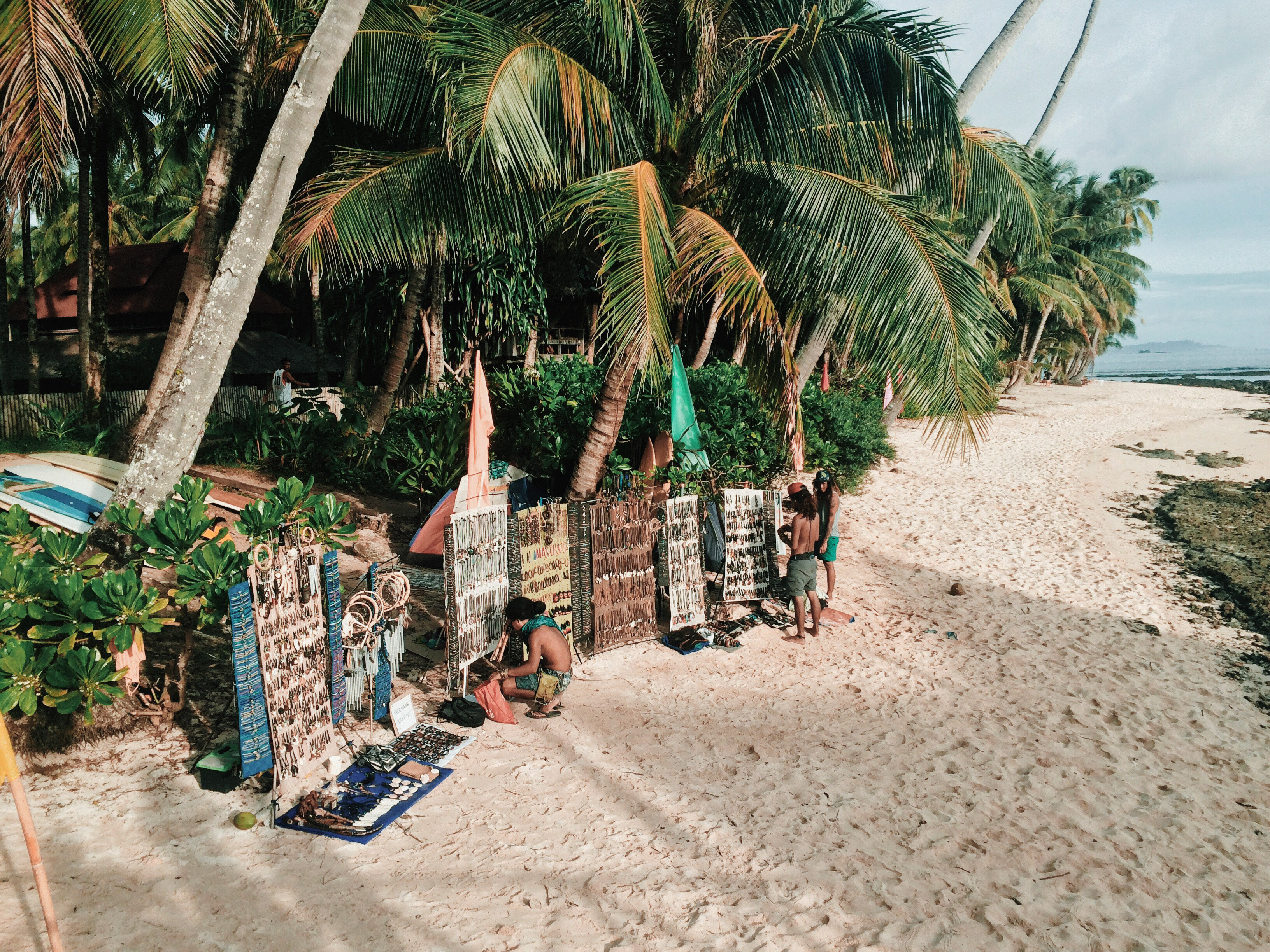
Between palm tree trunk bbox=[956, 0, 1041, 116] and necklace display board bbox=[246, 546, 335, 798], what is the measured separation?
361 inches

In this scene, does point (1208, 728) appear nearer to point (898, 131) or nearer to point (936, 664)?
point (936, 664)

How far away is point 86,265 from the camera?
510 inches

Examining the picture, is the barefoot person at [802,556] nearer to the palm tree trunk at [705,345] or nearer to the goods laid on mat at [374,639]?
the palm tree trunk at [705,345]

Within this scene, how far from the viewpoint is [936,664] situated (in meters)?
7.36

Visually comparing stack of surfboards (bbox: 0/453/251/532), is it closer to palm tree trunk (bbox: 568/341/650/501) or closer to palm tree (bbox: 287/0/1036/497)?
palm tree (bbox: 287/0/1036/497)

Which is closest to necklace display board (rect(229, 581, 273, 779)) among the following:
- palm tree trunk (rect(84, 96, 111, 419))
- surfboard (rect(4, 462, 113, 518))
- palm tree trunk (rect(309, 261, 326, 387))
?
surfboard (rect(4, 462, 113, 518))

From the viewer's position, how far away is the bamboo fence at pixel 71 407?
475 inches

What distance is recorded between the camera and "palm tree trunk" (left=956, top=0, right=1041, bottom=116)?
9336 millimetres

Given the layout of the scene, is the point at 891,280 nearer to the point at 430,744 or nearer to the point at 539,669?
the point at 539,669

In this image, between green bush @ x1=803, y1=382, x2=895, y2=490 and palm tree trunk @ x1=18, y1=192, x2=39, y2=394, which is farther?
palm tree trunk @ x1=18, y1=192, x2=39, y2=394

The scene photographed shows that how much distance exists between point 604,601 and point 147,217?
31766mm

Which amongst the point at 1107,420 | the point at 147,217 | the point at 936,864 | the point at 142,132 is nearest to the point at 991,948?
the point at 936,864

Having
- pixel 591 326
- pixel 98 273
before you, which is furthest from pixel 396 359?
pixel 591 326

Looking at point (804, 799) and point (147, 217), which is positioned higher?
point (147, 217)
